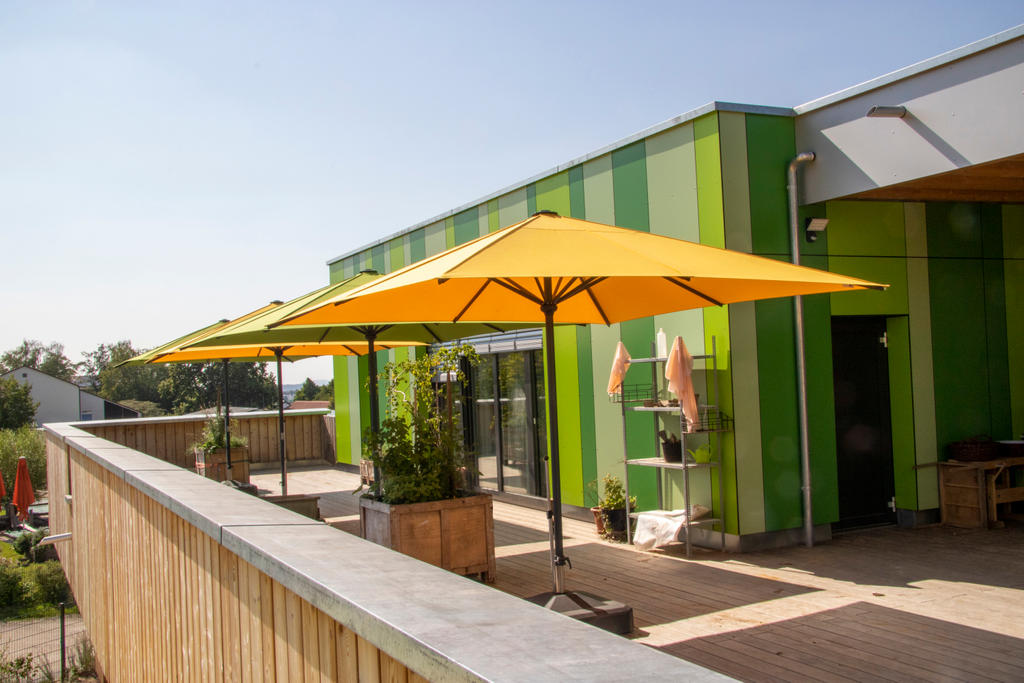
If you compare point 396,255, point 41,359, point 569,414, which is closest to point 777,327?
point 569,414

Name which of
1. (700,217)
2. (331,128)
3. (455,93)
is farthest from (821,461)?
(331,128)

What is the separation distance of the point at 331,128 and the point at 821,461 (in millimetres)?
9477

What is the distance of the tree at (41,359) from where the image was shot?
321 ft

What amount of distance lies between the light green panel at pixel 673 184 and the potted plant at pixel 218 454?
702 centimetres

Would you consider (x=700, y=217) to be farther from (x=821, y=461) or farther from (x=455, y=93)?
(x=455, y=93)

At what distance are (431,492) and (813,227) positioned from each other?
403 centimetres

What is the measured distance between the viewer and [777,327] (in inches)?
280

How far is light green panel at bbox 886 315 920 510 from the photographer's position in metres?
7.75

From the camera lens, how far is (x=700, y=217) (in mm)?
7070

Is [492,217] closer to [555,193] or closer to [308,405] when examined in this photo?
[555,193]

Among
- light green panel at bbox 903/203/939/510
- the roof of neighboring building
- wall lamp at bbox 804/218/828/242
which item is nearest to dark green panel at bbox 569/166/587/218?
wall lamp at bbox 804/218/828/242

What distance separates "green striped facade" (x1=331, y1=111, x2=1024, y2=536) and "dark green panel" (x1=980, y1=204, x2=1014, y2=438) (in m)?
0.02

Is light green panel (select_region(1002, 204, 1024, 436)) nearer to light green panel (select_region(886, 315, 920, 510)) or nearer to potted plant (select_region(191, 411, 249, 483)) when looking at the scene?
light green panel (select_region(886, 315, 920, 510))

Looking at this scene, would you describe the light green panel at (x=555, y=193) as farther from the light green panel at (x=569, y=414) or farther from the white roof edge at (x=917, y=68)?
the white roof edge at (x=917, y=68)
